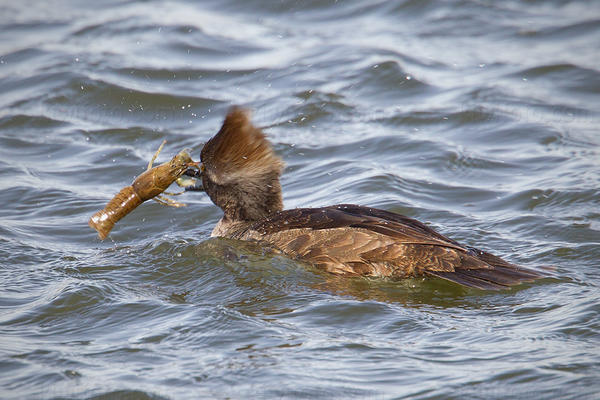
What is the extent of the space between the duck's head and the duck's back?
0.68 meters

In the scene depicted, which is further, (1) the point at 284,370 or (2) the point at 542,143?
(2) the point at 542,143

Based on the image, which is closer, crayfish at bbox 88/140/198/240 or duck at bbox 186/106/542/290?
duck at bbox 186/106/542/290

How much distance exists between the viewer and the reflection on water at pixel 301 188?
4.63 m

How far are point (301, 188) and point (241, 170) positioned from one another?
1.78 metres

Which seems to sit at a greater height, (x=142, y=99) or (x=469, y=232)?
(x=142, y=99)

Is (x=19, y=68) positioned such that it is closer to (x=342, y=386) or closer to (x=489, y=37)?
(x=489, y=37)

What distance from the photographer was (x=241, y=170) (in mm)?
6453

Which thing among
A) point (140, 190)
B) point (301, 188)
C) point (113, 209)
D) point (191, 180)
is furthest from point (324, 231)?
point (301, 188)

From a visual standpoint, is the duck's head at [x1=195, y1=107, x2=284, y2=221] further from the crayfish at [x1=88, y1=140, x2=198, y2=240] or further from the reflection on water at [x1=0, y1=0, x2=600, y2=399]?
the reflection on water at [x1=0, y1=0, x2=600, y2=399]

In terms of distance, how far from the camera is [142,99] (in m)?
10.4

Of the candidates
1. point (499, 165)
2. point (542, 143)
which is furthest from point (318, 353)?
point (542, 143)

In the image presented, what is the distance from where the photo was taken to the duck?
18.4 ft

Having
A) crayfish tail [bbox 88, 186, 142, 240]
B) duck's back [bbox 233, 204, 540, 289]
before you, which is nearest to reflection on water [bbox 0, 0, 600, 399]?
duck's back [bbox 233, 204, 540, 289]

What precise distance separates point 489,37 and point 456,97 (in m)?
2.03
